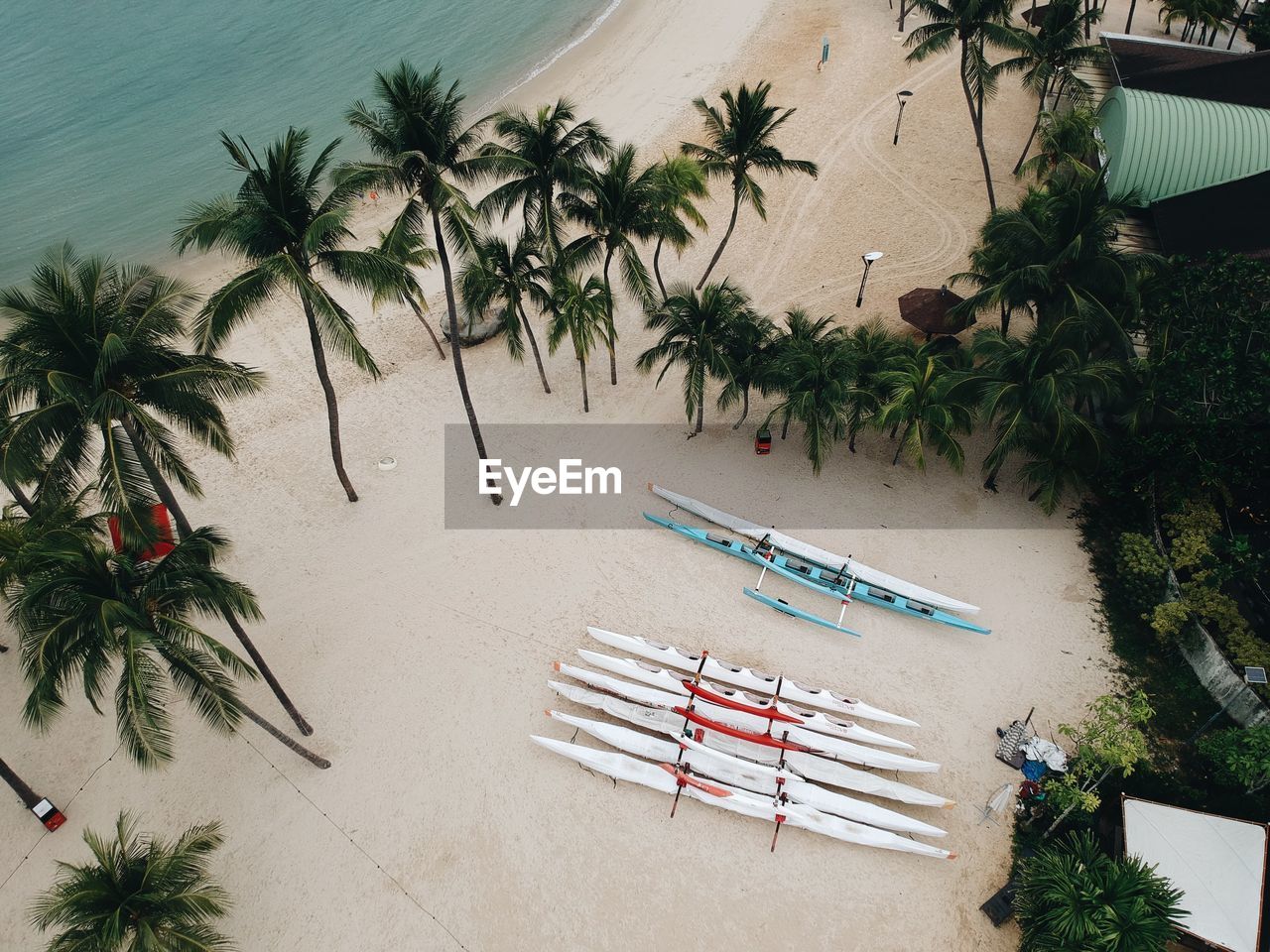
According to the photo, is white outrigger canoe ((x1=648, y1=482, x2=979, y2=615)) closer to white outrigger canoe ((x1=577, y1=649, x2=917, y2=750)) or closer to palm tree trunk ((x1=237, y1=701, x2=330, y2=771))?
white outrigger canoe ((x1=577, y1=649, x2=917, y2=750))

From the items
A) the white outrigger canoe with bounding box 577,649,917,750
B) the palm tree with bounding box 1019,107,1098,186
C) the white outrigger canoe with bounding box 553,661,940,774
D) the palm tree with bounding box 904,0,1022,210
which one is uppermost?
the palm tree with bounding box 904,0,1022,210

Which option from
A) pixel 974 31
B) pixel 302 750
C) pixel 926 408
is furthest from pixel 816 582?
pixel 974 31

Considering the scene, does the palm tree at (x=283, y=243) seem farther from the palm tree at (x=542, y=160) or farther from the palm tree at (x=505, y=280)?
the palm tree at (x=542, y=160)

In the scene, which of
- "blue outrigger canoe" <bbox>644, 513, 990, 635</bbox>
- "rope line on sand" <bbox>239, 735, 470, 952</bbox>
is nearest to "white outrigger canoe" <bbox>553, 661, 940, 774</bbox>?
"blue outrigger canoe" <bbox>644, 513, 990, 635</bbox>

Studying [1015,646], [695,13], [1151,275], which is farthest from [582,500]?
[695,13]

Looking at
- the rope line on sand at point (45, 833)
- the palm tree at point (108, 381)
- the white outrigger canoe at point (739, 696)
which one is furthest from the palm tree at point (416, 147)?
the rope line on sand at point (45, 833)

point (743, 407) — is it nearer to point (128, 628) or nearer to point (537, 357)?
point (537, 357)
